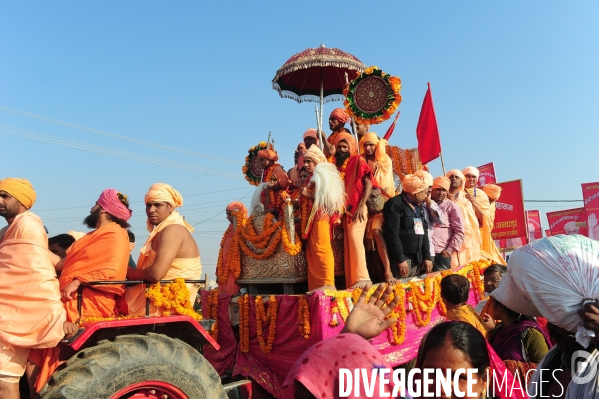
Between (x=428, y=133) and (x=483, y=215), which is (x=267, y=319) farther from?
(x=428, y=133)

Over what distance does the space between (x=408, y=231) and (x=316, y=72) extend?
12.8ft

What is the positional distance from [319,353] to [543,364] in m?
1.35

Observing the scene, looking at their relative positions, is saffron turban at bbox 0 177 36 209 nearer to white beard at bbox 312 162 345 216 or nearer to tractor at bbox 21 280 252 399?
tractor at bbox 21 280 252 399

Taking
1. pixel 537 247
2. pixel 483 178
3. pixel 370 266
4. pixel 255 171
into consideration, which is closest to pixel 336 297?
pixel 370 266

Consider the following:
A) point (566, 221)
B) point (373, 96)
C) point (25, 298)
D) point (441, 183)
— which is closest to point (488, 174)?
point (566, 221)

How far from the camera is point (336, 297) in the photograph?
15.5ft

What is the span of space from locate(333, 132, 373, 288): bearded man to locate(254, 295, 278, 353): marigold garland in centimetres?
90

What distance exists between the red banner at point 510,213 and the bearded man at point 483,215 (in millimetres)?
4602

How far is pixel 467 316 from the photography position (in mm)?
3623

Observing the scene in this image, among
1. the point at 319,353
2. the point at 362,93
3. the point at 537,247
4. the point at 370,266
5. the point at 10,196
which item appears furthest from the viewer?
the point at 362,93

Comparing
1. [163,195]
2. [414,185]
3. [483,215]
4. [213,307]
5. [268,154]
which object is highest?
[268,154]

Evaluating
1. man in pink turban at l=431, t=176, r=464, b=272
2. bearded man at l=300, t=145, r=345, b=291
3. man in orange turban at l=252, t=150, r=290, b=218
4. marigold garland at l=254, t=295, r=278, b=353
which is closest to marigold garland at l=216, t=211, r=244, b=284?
man in orange turban at l=252, t=150, r=290, b=218

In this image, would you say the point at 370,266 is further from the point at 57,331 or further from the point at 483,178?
the point at 483,178

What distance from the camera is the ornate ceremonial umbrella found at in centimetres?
790
